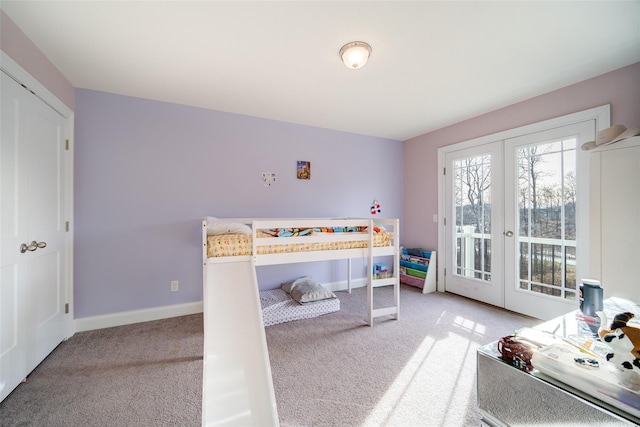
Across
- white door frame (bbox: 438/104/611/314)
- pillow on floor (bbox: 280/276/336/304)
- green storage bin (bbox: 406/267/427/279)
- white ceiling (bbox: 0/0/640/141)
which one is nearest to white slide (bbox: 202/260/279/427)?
pillow on floor (bbox: 280/276/336/304)

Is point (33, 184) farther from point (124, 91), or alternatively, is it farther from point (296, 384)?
point (296, 384)

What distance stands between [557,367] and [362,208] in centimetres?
322

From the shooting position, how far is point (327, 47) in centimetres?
184

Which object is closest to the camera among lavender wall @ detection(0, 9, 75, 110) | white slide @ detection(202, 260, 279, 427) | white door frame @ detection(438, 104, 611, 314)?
white slide @ detection(202, 260, 279, 427)

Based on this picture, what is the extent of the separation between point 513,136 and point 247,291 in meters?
3.13

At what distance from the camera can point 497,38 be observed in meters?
1.74

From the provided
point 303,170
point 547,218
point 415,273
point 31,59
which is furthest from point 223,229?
point 547,218

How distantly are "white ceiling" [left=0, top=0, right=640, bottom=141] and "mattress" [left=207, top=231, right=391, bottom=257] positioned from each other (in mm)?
1380

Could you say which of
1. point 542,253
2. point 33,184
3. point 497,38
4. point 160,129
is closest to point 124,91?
point 160,129

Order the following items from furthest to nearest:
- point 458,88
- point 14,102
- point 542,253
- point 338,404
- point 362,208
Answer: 1. point 362,208
2. point 542,253
3. point 458,88
4. point 14,102
5. point 338,404

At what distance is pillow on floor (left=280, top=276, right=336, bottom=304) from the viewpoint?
2.83m

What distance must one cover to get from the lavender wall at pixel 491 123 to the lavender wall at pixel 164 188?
4.94 ft

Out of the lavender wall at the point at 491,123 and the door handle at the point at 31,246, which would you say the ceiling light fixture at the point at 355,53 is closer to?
the lavender wall at the point at 491,123

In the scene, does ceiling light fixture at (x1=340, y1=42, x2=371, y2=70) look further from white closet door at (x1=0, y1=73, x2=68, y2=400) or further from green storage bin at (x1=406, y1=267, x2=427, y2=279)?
green storage bin at (x1=406, y1=267, x2=427, y2=279)
